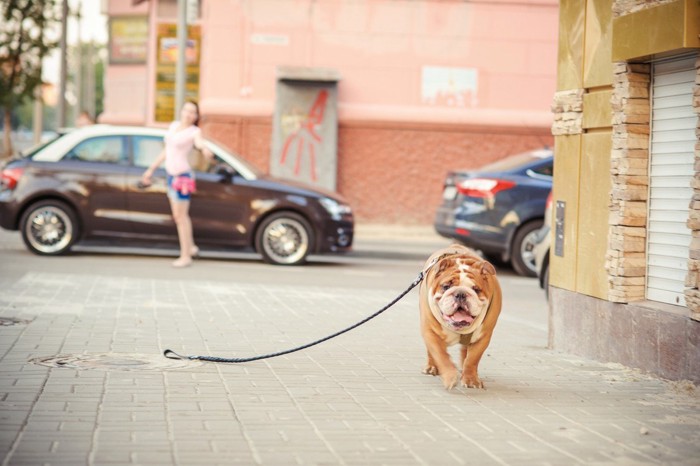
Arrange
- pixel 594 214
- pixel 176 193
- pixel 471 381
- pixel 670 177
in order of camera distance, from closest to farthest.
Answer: pixel 471 381 → pixel 670 177 → pixel 594 214 → pixel 176 193

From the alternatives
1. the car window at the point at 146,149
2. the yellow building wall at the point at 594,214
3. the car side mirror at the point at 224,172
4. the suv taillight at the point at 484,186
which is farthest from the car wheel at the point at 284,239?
the yellow building wall at the point at 594,214

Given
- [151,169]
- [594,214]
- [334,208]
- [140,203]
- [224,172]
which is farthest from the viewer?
[334,208]

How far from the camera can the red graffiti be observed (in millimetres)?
24391

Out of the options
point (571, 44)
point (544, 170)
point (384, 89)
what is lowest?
point (544, 170)

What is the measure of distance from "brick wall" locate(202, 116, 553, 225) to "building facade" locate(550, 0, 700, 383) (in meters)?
15.4

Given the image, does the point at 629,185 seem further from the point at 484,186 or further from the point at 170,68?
the point at 170,68

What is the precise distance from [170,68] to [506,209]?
19.2 meters

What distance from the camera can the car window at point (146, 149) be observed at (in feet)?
53.9

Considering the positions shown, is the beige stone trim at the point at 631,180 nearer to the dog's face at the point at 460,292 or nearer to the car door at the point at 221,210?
the dog's face at the point at 460,292

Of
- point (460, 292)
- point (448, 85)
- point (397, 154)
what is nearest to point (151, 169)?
point (460, 292)

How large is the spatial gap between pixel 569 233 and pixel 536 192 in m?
7.04

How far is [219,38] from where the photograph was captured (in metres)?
24.7

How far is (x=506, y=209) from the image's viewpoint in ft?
53.9

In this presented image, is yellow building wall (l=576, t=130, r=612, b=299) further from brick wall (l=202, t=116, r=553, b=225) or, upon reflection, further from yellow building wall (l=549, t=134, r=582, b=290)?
brick wall (l=202, t=116, r=553, b=225)
